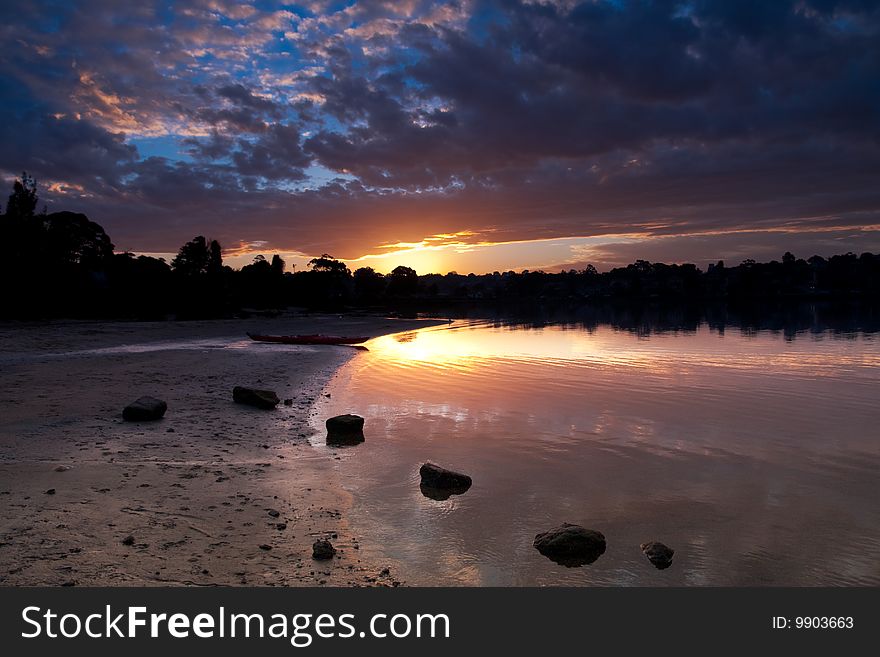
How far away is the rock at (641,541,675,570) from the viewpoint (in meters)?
7.57

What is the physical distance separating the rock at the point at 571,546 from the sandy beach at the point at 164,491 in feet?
7.77

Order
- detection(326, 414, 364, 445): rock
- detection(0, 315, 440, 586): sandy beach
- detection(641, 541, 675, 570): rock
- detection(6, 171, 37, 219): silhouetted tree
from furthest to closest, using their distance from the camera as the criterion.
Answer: detection(6, 171, 37, 219): silhouetted tree < detection(326, 414, 364, 445): rock < detection(641, 541, 675, 570): rock < detection(0, 315, 440, 586): sandy beach

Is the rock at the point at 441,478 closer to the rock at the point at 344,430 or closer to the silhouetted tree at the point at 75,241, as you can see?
the rock at the point at 344,430

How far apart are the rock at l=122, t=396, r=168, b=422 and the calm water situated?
473 cm

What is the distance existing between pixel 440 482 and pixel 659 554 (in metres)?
4.17

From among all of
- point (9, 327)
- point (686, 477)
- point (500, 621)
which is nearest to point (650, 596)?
point (500, 621)

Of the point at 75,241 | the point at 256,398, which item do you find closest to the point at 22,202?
the point at 75,241

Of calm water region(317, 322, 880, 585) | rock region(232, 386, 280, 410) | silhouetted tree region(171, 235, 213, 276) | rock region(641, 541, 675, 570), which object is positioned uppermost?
silhouetted tree region(171, 235, 213, 276)

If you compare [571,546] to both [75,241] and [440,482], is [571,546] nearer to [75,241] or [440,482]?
[440,482]

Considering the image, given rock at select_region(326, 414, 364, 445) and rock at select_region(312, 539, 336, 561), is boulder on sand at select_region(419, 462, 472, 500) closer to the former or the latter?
rock at select_region(312, 539, 336, 561)

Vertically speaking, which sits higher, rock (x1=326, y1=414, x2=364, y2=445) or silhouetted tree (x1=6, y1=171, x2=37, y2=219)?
silhouetted tree (x1=6, y1=171, x2=37, y2=219)

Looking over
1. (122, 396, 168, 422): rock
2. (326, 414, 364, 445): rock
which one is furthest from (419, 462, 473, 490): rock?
(122, 396, 168, 422): rock

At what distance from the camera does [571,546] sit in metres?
7.69

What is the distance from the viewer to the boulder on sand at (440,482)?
33.6 ft
